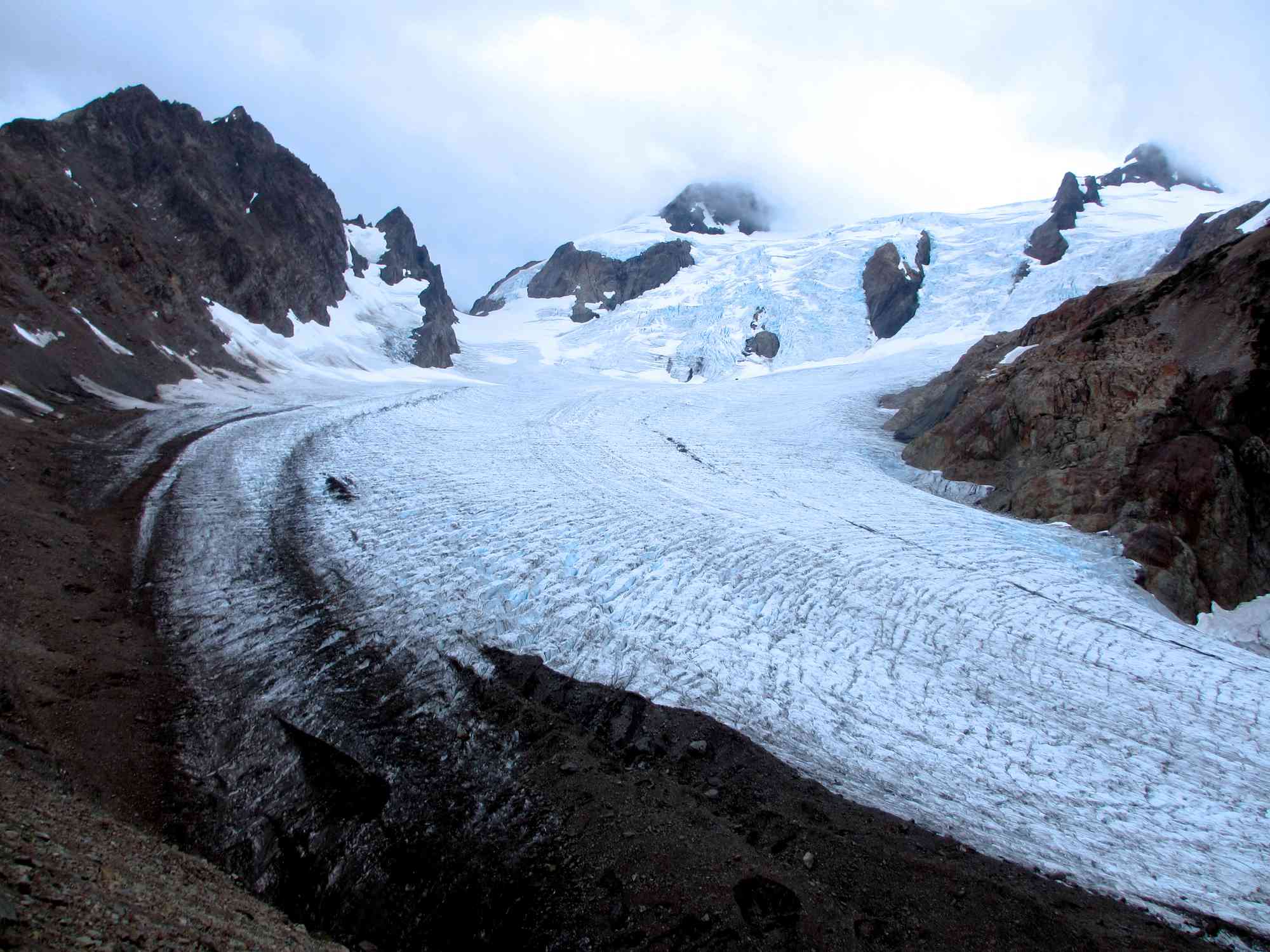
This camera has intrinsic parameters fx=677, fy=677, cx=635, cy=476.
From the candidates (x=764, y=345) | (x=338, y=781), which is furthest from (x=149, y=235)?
(x=764, y=345)

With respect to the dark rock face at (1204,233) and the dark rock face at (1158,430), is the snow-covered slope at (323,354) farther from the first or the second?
the dark rock face at (1204,233)

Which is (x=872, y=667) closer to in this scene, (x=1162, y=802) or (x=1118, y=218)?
(x=1162, y=802)

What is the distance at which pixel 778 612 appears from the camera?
8055 millimetres

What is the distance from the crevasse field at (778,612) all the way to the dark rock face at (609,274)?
57.2 m

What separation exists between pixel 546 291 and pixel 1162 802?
7948 cm

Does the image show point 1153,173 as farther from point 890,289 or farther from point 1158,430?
point 1158,430

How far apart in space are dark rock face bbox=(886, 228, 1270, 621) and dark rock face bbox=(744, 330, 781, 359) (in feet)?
100

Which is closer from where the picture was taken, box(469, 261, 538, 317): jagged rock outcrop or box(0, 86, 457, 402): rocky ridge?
box(0, 86, 457, 402): rocky ridge

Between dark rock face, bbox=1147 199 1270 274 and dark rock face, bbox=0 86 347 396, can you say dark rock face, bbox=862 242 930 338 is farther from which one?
dark rock face, bbox=0 86 347 396

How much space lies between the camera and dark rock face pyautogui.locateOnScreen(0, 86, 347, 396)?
16.0 m

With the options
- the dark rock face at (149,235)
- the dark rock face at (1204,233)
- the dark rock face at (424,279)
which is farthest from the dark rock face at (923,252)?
the dark rock face at (149,235)

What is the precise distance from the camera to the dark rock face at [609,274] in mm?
72500

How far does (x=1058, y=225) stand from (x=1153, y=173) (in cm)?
5081

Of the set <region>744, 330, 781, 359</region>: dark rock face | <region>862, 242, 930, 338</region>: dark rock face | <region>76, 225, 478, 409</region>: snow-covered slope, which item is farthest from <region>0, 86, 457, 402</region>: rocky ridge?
<region>862, 242, 930, 338</region>: dark rock face
